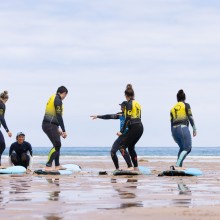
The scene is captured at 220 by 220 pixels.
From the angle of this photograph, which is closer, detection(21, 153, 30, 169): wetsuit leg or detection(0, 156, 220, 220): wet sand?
detection(0, 156, 220, 220): wet sand

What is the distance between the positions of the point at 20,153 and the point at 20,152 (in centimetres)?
3

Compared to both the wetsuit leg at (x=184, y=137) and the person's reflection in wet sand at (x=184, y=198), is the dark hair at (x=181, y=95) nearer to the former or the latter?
the wetsuit leg at (x=184, y=137)

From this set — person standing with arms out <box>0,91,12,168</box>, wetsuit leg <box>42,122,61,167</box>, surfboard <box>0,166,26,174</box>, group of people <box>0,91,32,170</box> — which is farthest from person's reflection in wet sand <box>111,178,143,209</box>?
group of people <box>0,91,32,170</box>

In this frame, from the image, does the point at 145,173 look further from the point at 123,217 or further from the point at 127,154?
the point at 123,217

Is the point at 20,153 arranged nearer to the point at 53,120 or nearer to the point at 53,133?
the point at 53,133

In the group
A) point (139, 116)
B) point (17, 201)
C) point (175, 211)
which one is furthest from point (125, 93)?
point (175, 211)

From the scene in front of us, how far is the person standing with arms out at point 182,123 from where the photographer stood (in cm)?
1491

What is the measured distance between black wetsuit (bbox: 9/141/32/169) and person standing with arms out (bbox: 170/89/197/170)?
4065mm

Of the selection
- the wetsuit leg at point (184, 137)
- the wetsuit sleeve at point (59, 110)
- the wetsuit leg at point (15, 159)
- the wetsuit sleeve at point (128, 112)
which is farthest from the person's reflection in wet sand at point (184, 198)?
the wetsuit leg at point (15, 159)

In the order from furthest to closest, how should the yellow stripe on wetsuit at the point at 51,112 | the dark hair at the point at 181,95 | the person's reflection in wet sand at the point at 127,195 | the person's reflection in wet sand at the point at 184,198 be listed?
the dark hair at the point at 181,95
the yellow stripe on wetsuit at the point at 51,112
the person's reflection in wet sand at the point at 184,198
the person's reflection in wet sand at the point at 127,195

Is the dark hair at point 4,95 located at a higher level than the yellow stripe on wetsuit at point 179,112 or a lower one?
higher

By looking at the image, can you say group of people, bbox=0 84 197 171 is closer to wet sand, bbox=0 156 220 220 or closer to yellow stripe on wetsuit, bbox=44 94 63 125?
yellow stripe on wetsuit, bbox=44 94 63 125

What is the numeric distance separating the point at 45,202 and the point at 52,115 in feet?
24.4

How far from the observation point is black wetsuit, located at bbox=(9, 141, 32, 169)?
54.7ft
